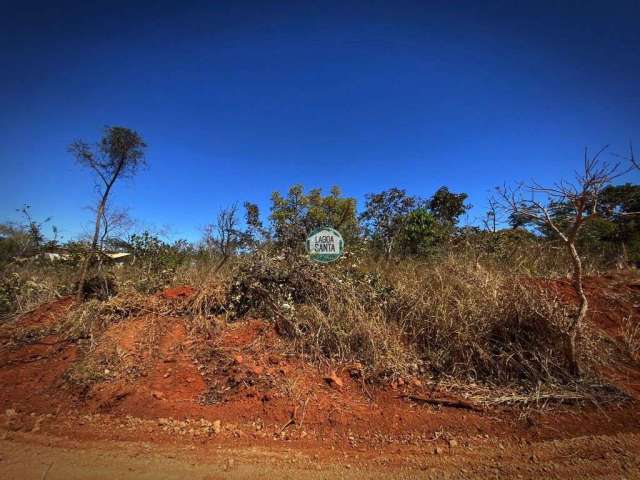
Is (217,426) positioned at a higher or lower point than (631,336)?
lower

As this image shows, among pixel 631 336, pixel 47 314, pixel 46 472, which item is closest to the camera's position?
pixel 46 472

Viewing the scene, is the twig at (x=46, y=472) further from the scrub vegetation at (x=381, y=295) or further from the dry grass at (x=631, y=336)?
the dry grass at (x=631, y=336)

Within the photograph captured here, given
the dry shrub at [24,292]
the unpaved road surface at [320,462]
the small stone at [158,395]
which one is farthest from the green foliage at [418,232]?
the dry shrub at [24,292]

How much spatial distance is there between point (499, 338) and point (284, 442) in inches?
98.7

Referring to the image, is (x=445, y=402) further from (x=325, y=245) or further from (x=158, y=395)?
(x=325, y=245)

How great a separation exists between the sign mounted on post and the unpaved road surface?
316 centimetres

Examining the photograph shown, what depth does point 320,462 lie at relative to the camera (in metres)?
2.32

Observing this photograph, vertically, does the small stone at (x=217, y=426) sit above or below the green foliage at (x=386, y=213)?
below

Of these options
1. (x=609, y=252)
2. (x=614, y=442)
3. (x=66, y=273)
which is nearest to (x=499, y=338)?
(x=614, y=442)

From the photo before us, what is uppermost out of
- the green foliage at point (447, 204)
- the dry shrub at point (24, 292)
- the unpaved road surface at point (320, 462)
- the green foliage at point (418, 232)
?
the green foliage at point (447, 204)

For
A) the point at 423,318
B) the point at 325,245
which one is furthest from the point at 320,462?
the point at 325,245

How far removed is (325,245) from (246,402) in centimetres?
288

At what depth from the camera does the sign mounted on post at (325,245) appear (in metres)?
5.33

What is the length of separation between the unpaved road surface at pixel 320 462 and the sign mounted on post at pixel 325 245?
3157 millimetres
